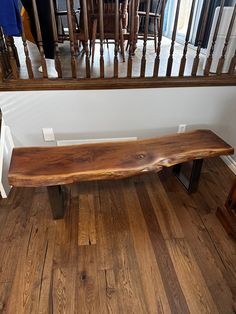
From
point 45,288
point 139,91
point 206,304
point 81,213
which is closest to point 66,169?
point 81,213

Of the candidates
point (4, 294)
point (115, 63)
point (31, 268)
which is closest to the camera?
point (4, 294)

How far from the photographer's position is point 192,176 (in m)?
1.74

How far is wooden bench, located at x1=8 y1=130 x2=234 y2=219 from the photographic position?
133cm

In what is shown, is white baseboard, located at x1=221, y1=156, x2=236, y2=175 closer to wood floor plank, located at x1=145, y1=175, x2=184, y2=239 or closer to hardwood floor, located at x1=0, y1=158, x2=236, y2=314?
hardwood floor, located at x1=0, y1=158, x2=236, y2=314

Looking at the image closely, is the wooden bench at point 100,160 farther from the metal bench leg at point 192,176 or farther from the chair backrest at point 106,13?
the chair backrest at point 106,13

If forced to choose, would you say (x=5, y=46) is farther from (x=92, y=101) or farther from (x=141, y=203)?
(x=141, y=203)

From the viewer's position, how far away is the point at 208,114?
204 cm

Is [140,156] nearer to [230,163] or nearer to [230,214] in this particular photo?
[230,214]

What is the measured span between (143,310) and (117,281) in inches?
7.5

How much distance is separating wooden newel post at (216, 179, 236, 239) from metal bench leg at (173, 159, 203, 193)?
11.2 inches

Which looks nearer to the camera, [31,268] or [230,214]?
[31,268]

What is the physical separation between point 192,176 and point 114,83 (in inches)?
37.1

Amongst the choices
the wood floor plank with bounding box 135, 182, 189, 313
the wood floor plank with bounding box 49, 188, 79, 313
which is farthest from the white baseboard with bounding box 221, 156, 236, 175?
the wood floor plank with bounding box 49, 188, 79, 313

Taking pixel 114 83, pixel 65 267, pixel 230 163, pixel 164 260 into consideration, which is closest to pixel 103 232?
pixel 65 267
